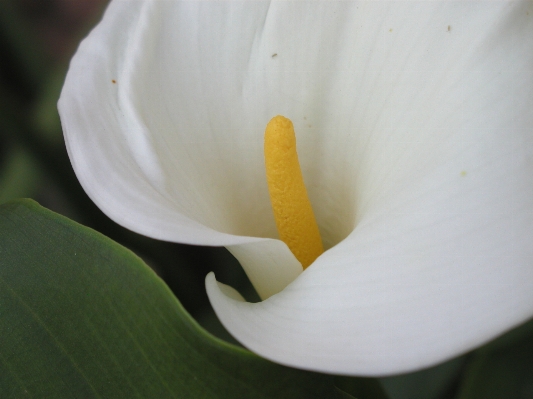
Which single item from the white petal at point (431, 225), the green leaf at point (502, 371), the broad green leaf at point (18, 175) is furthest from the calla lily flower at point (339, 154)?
the broad green leaf at point (18, 175)

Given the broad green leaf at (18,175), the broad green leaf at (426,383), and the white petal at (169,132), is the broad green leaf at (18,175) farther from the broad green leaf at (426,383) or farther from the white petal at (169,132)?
the broad green leaf at (426,383)

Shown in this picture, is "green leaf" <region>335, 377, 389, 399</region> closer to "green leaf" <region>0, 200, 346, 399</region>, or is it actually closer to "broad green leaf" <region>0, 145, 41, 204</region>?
"green leaf" <region>0, 200, 346, 399</region>

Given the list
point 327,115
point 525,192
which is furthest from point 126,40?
point 525,192

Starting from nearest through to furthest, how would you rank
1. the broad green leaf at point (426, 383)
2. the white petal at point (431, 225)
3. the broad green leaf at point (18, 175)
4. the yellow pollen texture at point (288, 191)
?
the white petal at point (431, 225), the yellow pollen texture at point (288, 191), the broad green leaf at point (426, 383), the broad green leaf at point (18, 175)

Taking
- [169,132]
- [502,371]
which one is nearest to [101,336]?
[169,132]

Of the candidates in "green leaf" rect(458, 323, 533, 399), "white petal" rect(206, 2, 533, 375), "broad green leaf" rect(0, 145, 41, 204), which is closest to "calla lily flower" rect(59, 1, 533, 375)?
"white petal" rect(206, 2, 533, 375)

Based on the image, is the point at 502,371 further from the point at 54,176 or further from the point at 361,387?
the point at 54,176
